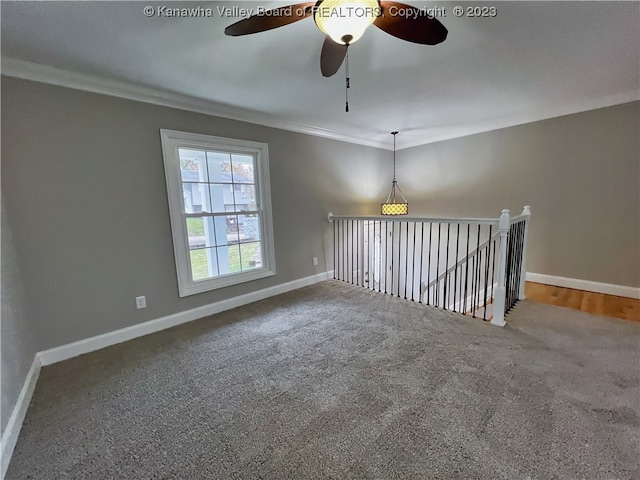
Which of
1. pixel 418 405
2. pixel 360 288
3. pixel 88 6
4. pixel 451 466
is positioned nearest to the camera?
pixel 451 466

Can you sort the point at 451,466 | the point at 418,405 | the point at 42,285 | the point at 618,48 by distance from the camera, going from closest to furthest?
the point at 451,466
the point at 418,405
the point at 618,48
the point at 42,285

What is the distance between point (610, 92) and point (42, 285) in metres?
5.66

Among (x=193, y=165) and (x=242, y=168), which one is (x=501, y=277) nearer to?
(x=242, y=168)

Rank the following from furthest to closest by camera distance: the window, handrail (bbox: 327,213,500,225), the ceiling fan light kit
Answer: the window, handrail (bbox: 327,213,500,225), the ceiling fan light kit

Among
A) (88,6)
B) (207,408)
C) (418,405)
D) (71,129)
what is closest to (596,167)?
(418,405)

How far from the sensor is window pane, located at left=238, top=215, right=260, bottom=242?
130 inches

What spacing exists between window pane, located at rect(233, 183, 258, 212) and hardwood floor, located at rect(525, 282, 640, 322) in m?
3.61

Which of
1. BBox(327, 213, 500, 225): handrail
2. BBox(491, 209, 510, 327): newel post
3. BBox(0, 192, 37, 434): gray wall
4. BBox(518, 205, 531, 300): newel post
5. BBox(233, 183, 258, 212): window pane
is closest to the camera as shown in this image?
BBox(0, 192, 37, 434): gray wall

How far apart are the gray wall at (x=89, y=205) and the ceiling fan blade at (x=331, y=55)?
5.70ft

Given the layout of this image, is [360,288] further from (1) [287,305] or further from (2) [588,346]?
(2) [588,346]

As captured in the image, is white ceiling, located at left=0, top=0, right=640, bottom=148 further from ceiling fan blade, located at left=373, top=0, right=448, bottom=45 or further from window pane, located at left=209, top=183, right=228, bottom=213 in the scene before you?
window pane, located at left=209, top=183, right=228, bottom=213

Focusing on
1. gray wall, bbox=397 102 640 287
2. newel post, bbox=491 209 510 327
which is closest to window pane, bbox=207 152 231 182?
newel post, bbox=491 209 510 327

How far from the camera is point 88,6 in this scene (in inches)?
56.6

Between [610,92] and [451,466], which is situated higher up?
[610,92]
